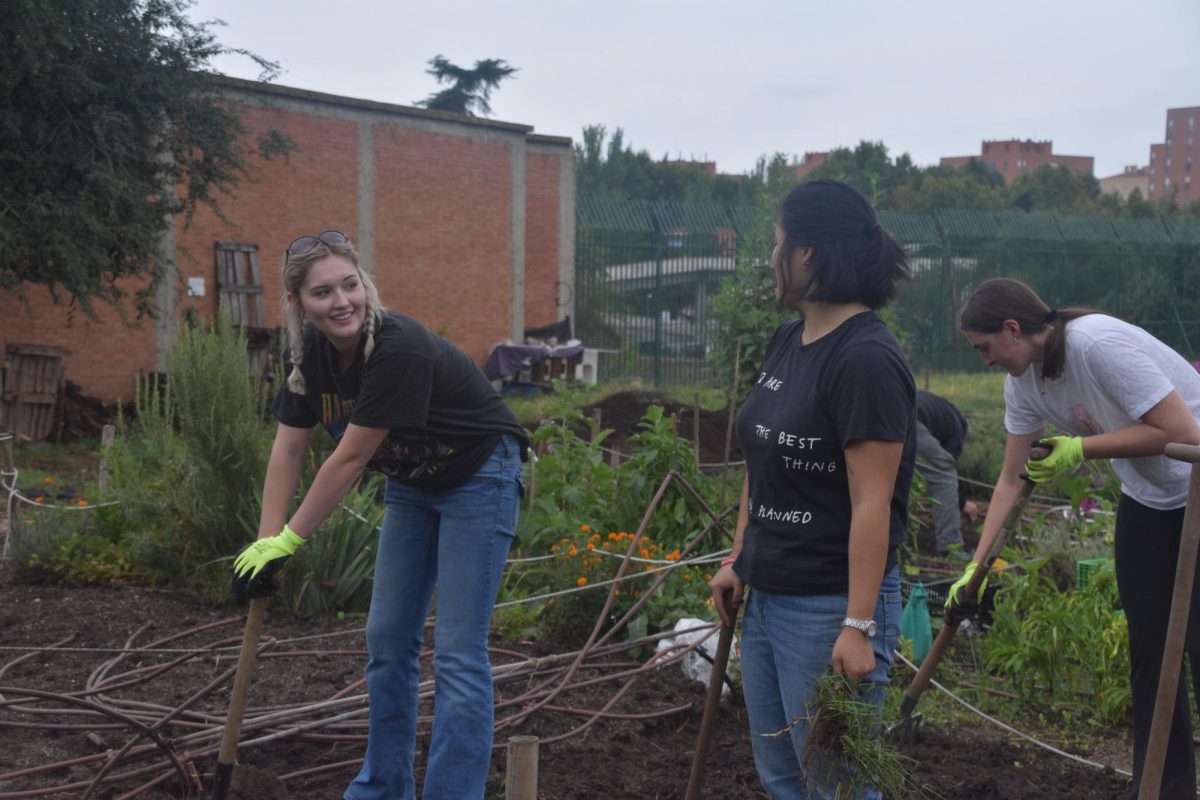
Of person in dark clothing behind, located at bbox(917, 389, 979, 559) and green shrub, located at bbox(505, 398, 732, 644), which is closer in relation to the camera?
green shrub, located at bbox(505, 398, 732, 644)

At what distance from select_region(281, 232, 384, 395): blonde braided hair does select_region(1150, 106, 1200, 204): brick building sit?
112169 mm

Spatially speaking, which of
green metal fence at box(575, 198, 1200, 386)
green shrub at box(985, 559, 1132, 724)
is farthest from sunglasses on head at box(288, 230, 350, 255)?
green metal fence at box(575, 198, 1200, 386)

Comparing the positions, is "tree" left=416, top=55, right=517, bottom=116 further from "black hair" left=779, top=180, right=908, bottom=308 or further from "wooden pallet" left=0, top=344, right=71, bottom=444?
"black hair" left=779, top=180, right=908, bottom=308

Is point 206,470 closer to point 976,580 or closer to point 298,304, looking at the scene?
point 298,304

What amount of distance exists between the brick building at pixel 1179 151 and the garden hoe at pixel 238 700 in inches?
4429

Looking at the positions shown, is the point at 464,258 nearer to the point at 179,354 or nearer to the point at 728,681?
the point at 179,354

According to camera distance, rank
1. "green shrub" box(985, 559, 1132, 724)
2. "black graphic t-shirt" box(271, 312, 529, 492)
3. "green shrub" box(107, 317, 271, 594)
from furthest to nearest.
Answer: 1. "green shrub" box(107, 317, 271, 594)
2. "green shrub" box(985, 559, 1132, 724)
3. "black graphic t-shirt" box(271, 312, 529, 492)

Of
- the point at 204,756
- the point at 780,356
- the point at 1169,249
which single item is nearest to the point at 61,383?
the point at 204,756

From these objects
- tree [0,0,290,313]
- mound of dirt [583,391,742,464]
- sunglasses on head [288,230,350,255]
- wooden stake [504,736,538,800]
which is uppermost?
tree [0,0,290,313]

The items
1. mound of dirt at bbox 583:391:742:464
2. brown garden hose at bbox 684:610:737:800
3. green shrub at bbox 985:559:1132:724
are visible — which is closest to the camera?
brown garden hose at bbox 684:610:737:800

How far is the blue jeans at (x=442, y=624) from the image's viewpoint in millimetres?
3279

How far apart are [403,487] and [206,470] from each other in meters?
→ 3.09

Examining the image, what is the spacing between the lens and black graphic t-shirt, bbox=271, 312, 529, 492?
3148mm

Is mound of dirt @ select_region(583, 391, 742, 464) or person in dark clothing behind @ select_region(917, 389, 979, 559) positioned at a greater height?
person in dark clothing behind @ select_region(917, 389, 979, 559)
